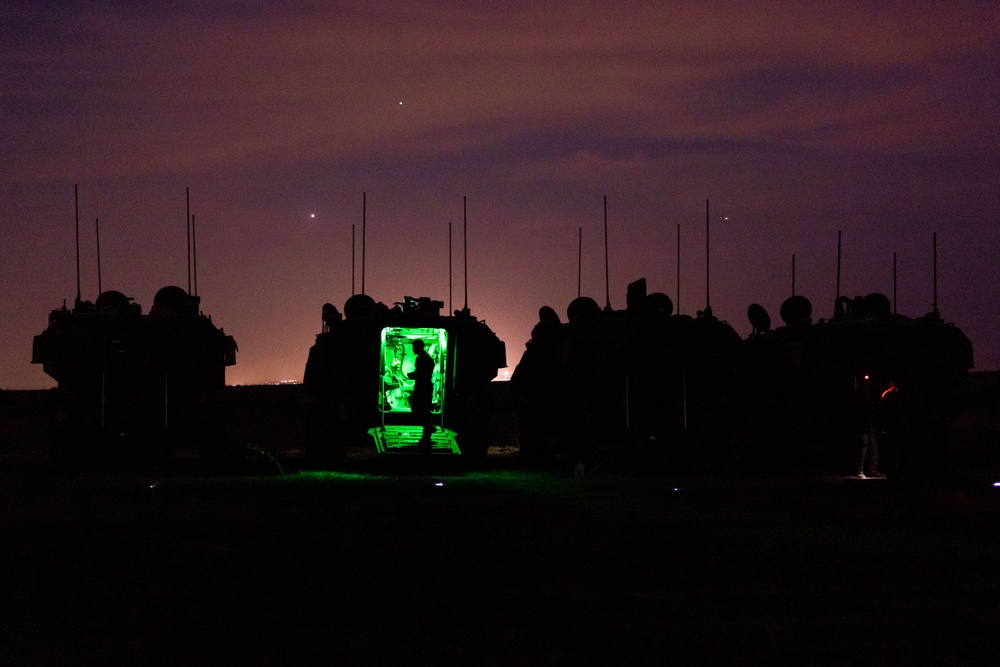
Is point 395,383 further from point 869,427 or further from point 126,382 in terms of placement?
point 869,427

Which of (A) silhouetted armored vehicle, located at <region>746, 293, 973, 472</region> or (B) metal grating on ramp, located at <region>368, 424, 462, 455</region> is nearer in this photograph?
(B) metal grating on ramp, located at <region>368, 424, 462, 455</region>

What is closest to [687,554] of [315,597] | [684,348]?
[315,597]

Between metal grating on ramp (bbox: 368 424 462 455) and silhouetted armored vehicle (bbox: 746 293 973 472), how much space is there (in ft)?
20.6

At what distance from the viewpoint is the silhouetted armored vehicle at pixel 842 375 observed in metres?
27.1

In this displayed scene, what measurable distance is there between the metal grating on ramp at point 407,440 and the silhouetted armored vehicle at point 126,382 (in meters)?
3.11

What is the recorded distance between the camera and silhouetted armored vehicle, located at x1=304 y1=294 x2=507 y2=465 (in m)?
25.7

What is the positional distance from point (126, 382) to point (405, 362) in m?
4.93

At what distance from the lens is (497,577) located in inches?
461

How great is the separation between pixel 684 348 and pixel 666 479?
11.2ft

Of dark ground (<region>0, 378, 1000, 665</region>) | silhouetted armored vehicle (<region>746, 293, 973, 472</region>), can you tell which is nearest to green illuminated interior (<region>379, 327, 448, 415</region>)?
dark ground (<region>0, 378, 1000, 665</region>)

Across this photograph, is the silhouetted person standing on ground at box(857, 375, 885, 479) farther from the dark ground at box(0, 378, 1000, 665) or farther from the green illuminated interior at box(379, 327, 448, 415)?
the green illuminated interior at box(379, 327, 448, 415)

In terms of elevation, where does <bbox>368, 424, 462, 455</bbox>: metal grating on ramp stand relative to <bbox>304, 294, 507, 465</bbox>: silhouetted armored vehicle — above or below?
below

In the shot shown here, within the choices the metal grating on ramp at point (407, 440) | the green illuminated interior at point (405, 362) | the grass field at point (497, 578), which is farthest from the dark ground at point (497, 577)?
the green illuminated interior at point (405, 362)

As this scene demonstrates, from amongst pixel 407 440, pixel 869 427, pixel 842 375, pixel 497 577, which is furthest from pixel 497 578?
pixel 842 375
